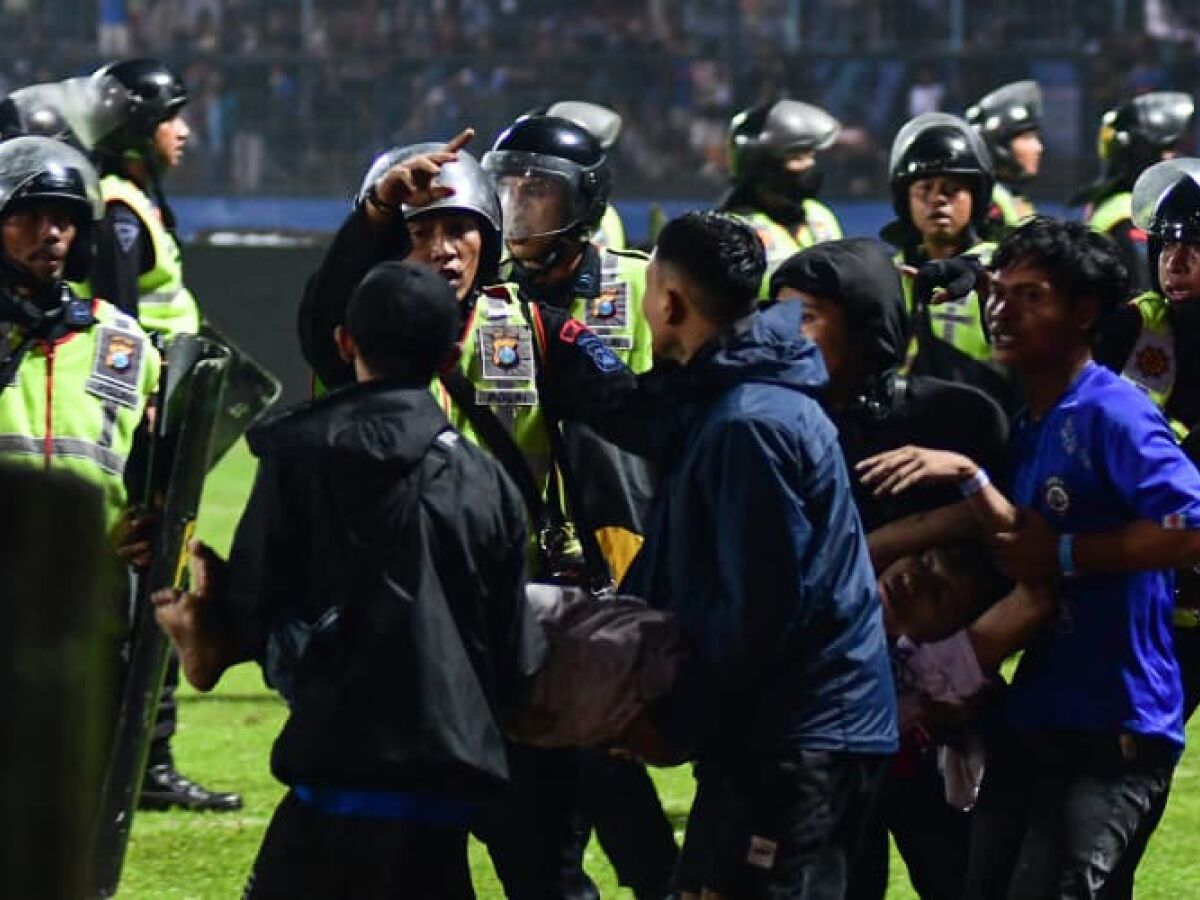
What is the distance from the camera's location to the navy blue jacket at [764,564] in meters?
3.39

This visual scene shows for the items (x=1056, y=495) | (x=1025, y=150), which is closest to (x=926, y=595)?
(x=1056, y=495)

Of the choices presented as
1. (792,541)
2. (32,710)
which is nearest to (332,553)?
(792,541)

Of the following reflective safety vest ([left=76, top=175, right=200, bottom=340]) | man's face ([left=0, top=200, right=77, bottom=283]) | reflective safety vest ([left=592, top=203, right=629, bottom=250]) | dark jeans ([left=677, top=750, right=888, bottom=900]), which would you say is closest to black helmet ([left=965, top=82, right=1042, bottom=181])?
reflective safety vest ([left=592, top=203, right=629, bottom=250])

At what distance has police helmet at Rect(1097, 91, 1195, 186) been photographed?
34.9ft

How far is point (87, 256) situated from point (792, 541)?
9.50 feet

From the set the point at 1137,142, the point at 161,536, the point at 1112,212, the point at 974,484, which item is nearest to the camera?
the point at 974,484

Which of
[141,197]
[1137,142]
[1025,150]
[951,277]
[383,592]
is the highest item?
[951,277]

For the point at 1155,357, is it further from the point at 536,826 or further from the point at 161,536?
the point at 161,536

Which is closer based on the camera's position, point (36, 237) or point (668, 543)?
point (668, 543)

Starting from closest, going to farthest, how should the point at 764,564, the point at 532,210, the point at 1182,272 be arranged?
the point at 764,564 < the point at 1182,272 < the point at 532,210

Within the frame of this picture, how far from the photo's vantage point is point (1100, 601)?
391 cm

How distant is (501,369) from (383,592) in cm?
129

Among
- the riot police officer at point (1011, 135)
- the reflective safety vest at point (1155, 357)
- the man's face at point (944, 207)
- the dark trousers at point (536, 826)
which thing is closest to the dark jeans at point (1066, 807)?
the dark trousers at point (536, 826)

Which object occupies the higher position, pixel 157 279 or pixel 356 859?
pixel 356 859
